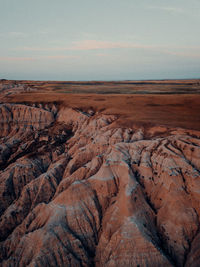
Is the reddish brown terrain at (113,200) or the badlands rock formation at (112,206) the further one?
the reddish brown terrain at (113,200)

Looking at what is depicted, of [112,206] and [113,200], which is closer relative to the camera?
[112,206]

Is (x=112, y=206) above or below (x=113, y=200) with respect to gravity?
below

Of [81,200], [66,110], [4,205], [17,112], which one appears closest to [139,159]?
[81,200]

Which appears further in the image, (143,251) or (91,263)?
(91,263)

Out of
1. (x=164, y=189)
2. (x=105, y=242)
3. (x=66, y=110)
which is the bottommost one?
(x=105, y=242)

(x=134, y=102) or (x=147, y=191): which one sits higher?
(x=134, y=102)

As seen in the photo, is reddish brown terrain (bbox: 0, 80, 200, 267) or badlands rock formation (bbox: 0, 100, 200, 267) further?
reddish brown terrain (bbox: 0, 80, 200, 267)

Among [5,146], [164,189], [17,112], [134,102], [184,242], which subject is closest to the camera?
[184,242]

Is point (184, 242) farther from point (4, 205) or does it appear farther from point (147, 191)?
point (4, 205)
